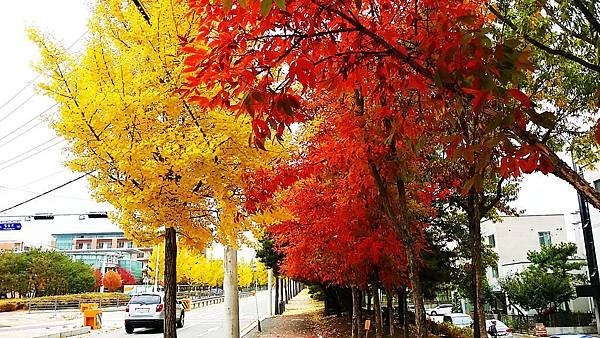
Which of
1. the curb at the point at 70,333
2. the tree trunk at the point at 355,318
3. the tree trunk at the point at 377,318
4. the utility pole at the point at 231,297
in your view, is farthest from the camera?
the curb at the point at 70,333

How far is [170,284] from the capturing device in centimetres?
963

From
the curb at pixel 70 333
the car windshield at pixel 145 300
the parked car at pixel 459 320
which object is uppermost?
the car windshield at pixel 145 300

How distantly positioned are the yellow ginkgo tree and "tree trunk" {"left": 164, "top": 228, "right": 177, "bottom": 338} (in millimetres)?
703

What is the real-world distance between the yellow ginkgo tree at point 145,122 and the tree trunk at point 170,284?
70cm

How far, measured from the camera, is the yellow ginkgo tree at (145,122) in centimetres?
792

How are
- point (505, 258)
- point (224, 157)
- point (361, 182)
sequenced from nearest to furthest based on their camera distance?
point (224, 157) < point (361, 182) < point (505, 258)

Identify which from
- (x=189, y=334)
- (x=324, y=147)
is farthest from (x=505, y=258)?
(x=324, y=147)

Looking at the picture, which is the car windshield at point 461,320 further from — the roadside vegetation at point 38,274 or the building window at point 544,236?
the roadside vegetation at point 38,274

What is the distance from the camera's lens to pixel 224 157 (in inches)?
334

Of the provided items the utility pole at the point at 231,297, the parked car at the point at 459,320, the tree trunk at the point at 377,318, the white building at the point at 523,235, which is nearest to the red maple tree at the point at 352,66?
the utility pole at the point at 231,297

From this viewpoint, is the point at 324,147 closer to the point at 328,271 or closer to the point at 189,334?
the point at 328,271

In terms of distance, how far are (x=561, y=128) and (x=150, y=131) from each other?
28.3 ft

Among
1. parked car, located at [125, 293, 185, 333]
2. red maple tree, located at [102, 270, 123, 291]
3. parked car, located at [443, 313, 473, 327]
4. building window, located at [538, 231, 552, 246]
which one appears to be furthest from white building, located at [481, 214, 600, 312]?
red maple tree, located at [102, 270, 123, 291]

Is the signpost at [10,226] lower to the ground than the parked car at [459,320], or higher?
higher
